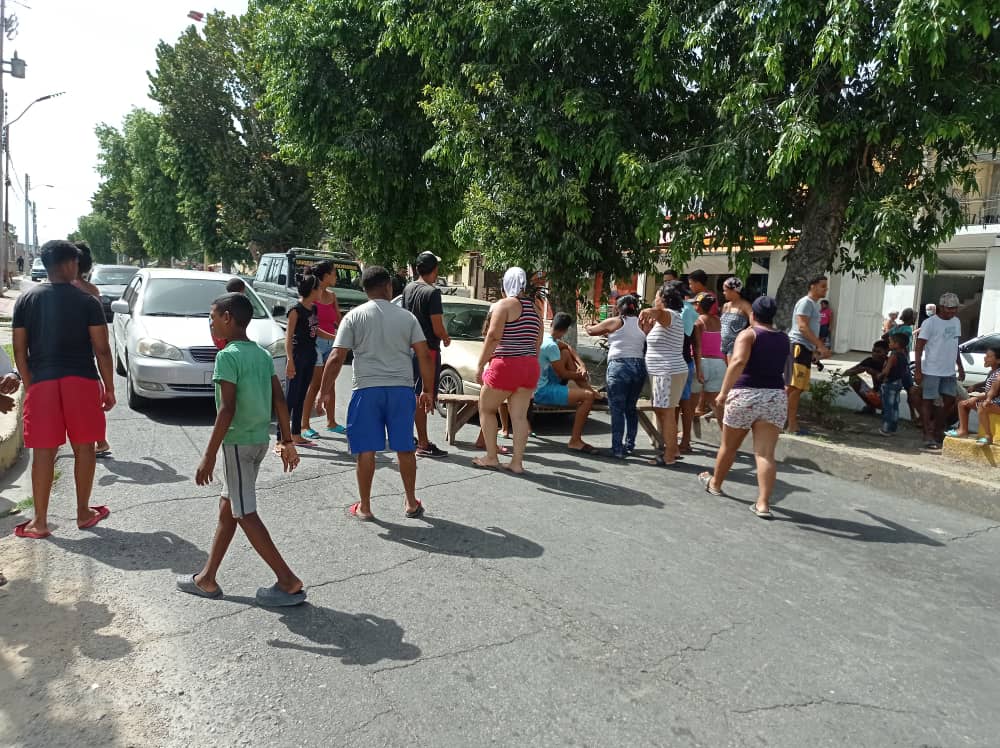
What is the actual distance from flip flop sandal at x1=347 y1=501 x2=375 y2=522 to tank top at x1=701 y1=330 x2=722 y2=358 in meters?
4.54

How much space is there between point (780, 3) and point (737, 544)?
565 centimetres

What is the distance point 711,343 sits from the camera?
26.4 ft

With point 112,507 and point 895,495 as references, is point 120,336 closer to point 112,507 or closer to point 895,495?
point 112,507

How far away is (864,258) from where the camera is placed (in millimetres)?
8016

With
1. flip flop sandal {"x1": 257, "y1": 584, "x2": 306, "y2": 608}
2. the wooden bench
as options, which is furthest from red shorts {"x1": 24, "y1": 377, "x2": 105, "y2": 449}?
the wooden bench

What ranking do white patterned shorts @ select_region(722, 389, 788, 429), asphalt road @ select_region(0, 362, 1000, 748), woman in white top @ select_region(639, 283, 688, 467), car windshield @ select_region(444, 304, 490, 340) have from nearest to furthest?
asphalt road @ select_region(0, 362, 1000, 748) → white patterned shorts @ select_region(722, 389, 788, 429) → woman in white top @ select_region(639, 283, 688, 467) → car windshield @ select_region(444, 304, 490, 340)

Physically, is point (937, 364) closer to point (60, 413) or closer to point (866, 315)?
point (60, 413)

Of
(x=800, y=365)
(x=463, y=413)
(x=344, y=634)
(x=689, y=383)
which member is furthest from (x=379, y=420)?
(x=800, y=365)

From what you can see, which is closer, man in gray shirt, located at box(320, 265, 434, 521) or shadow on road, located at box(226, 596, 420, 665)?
A: shadow on road, located at box(226, 596, 420, 665)

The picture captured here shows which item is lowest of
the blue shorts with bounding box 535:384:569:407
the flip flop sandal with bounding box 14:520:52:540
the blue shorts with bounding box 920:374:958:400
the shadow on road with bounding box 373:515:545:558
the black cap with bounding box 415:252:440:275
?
the shadow on road with bounding box 373:515:545:558

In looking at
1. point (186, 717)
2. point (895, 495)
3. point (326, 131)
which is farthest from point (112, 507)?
point (326, 131)

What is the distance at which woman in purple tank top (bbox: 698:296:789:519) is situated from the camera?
543 centimetres

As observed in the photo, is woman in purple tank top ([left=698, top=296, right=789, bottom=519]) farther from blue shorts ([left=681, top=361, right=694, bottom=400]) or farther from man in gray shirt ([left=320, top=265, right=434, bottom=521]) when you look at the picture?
man in gray shirt ([left=320, top=265, right=434, bottom=521])

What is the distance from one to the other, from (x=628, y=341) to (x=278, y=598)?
4.46m
